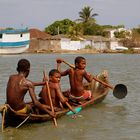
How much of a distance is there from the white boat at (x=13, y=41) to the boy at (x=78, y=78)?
41.2 metres

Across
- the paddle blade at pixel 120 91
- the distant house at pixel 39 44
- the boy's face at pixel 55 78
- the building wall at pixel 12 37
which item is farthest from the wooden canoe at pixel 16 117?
the distant house at pixel 39 44

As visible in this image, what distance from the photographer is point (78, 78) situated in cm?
991

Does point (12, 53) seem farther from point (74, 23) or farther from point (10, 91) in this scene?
point (10, 91)

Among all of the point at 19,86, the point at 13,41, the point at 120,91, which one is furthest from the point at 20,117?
the point at 13,41

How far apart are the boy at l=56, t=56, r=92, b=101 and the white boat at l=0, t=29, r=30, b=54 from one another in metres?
41.2

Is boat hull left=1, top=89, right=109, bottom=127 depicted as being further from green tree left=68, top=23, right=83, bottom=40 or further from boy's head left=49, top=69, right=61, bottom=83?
green tree left=68, top=23, right=83, bottom=40

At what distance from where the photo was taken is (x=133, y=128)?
8562mm

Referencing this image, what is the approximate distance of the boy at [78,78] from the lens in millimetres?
9688

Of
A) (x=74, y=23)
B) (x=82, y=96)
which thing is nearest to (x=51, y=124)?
(x=82, y=96)

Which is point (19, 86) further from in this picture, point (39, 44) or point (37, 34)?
point (37, 34)

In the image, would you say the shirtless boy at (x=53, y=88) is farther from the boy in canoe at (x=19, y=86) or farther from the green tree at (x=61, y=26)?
the green tree at (x=61, y=26)

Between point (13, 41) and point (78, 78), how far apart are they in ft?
137

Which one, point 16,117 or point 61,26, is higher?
point 61,26

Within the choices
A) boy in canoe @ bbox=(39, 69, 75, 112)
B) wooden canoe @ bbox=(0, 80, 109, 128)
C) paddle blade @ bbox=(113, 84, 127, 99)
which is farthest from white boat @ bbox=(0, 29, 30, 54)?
wooden canoe @ bbox=(0, 80, 109, 128)
